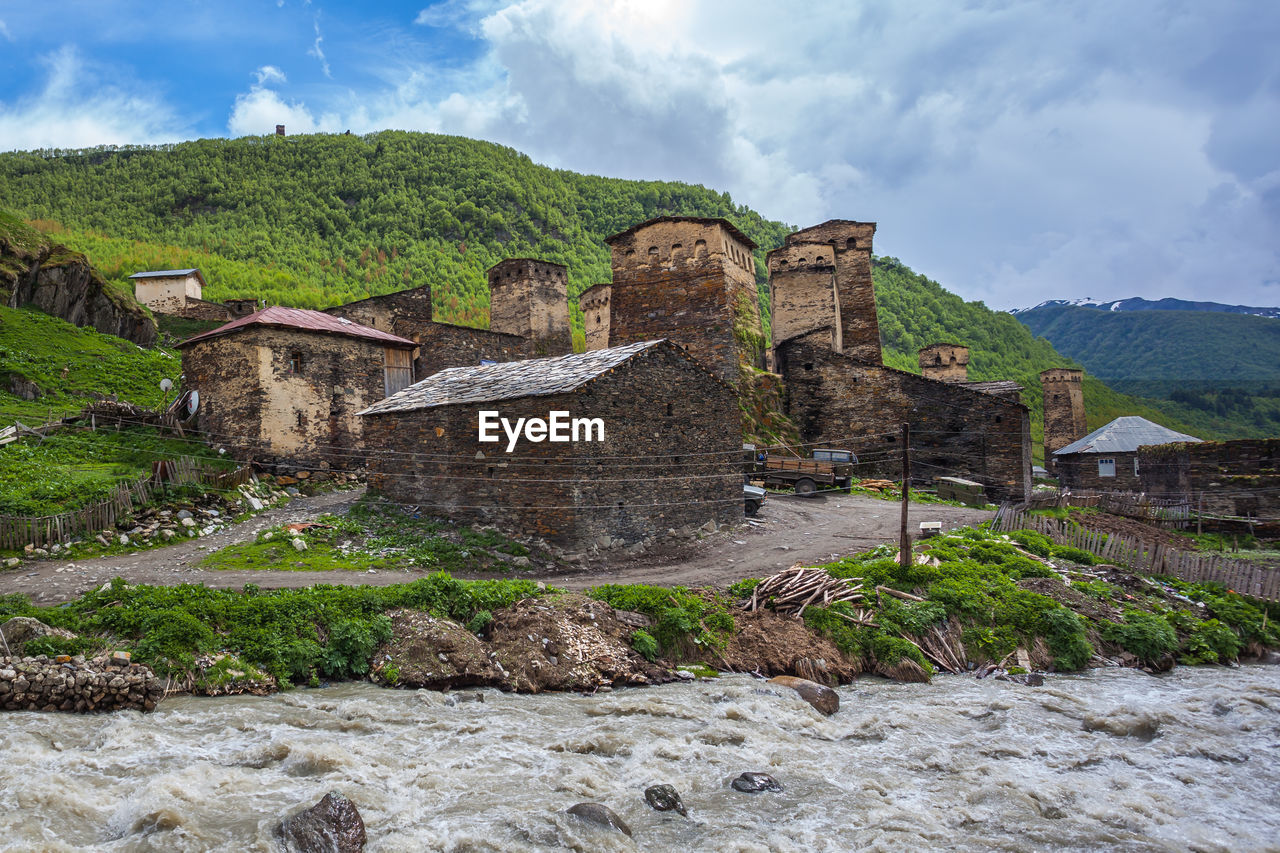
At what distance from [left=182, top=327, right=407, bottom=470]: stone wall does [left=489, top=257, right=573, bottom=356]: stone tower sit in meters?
16.5

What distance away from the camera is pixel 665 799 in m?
7.75

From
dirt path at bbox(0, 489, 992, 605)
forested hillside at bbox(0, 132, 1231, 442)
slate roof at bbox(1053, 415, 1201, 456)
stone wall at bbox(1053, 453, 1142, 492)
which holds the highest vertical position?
forested hillside at bbox(0, 132, 1231, 442)

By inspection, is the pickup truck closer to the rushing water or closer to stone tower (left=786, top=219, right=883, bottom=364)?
stone tower (left=786, top=219, right=883, bottom=364)

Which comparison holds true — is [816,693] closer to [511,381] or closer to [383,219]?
[511,381]

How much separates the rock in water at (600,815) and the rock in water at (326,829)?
2.12 m

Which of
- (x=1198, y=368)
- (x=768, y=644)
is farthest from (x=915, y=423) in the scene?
(x=1198, y=368)

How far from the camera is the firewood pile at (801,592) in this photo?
13422 millimetres

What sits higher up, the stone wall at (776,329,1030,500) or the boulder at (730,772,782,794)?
the stone wall at (776,329,1030,500)

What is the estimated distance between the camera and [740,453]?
19.6 meters

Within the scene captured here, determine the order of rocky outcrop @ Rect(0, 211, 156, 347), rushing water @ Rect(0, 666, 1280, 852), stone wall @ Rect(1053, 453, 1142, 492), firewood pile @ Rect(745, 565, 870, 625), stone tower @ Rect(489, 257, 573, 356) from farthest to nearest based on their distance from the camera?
stone tower @ Rect(489, 257, 573, 356) < stone wall @ Rect(1053, 453, 1142, 492) < rocky outcrop @ Rect(0, 211, 156, 347) < firewood pile @ Rect(745, 565, 870, 625) < rushing water @ Rect(0, 666, 1280, 852)

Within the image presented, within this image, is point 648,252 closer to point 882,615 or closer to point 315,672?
point 882,615

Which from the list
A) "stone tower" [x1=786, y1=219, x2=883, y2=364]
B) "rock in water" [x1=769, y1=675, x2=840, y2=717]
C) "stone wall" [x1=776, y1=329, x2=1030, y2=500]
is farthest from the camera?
"stone tower" [x1=786, y1=219, x2=883, y2=364]

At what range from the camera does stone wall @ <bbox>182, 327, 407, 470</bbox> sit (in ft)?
69.0

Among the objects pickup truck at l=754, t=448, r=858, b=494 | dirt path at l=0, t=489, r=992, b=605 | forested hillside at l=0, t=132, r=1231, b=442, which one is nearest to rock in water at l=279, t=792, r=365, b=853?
dirt path at l=0, t=489, r=992, b=605
